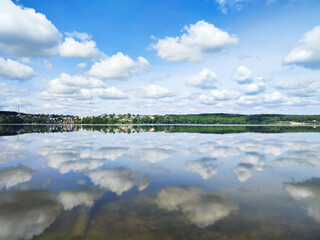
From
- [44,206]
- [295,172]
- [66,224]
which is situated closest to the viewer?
[66,224]

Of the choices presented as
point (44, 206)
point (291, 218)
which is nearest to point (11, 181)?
point (44, 206)

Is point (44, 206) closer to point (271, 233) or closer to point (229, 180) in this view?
point (271, 233)

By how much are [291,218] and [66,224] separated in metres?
8.80

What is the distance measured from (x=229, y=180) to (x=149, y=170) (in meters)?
5.94

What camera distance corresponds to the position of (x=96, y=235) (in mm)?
7215

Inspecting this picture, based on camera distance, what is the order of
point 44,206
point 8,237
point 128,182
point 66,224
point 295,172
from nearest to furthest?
point 8,237
point 66,224
point 44,206
point 128,182
point 295,172

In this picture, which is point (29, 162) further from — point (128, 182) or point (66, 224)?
point (66, 224)

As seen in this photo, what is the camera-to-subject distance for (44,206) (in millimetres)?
9648

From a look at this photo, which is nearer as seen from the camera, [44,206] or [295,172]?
[44,206]

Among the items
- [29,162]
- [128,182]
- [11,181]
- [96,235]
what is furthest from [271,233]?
[29,162]

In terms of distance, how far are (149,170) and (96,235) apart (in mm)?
9533

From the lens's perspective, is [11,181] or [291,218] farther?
[11,181]

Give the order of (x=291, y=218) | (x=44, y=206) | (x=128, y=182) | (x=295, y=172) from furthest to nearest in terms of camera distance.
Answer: (x=295, y=172) < (x=128, y=182) < (x=44, y=206) < (x=291, y=218)

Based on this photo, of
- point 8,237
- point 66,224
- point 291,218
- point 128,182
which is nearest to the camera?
point 8,237
